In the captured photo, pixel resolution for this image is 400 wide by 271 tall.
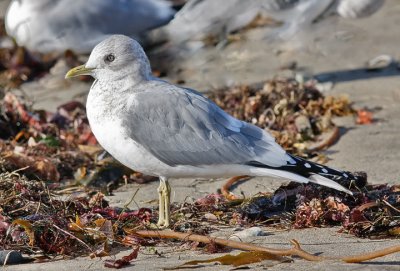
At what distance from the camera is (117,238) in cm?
418

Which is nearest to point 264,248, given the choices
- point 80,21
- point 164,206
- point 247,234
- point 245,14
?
point 247,234

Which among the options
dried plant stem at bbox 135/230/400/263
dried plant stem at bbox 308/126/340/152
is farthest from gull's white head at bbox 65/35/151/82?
dried plant stem at bbox 308/126/340/152

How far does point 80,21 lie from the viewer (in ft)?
28.0

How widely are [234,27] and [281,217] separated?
4.46 meters

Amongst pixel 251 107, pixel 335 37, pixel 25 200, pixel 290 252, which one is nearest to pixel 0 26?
pixel 335 37

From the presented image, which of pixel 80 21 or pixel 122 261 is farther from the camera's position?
pixel 80 21

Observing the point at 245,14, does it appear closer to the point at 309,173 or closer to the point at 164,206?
the point at 164,206

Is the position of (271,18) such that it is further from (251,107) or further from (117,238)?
(117,238)

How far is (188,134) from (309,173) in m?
0.61

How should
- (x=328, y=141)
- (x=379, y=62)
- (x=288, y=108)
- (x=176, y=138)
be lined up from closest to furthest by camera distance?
1. (x=176, y=138)
2. (x=328, y=141)
3. (x=288, y=108)
4. (x=379, y=62)

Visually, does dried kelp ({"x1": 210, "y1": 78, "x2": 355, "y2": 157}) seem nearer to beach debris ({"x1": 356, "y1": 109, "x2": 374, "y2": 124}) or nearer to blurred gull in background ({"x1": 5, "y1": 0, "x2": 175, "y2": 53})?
beach debris ({"x1": 356, "y1": 109, "x2": 374, "y2": 124})

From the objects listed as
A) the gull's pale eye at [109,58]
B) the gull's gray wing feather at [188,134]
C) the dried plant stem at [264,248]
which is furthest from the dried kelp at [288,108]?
the dried plant stem at [264,248]

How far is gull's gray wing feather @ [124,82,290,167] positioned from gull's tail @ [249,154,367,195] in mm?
61

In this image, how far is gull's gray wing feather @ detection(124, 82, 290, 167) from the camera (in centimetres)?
446
